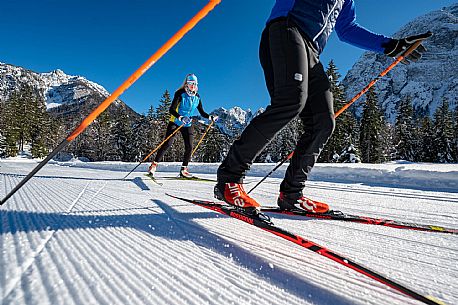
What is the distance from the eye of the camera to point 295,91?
5.41ft

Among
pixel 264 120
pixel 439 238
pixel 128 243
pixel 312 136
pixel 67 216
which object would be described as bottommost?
pixel 67 216

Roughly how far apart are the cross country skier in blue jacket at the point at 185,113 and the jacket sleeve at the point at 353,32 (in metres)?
3.95

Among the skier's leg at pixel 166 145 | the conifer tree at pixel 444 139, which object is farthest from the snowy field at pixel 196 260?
the conifer tree at pixel 444 139

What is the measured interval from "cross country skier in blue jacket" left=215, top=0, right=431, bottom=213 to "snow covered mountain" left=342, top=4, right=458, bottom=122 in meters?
134

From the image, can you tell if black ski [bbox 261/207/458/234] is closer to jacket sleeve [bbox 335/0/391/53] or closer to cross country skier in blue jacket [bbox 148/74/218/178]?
jacket sleeve [bbox 335/0/391/53]

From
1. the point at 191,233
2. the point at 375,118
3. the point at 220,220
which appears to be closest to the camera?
the point at 191,233

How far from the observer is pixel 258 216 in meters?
1.41

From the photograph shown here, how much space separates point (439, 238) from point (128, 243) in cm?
162

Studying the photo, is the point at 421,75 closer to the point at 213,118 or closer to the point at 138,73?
the point at 213,118

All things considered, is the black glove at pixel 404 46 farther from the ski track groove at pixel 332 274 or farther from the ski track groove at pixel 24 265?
the ski track groove at pixel 24 265

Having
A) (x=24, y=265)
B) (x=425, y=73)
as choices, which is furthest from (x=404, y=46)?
(x=425, y=73)

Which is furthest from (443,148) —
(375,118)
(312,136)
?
(312,136)

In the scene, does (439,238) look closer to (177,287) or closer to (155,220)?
(177,287)

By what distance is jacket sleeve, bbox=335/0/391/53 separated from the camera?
7.41 ft
